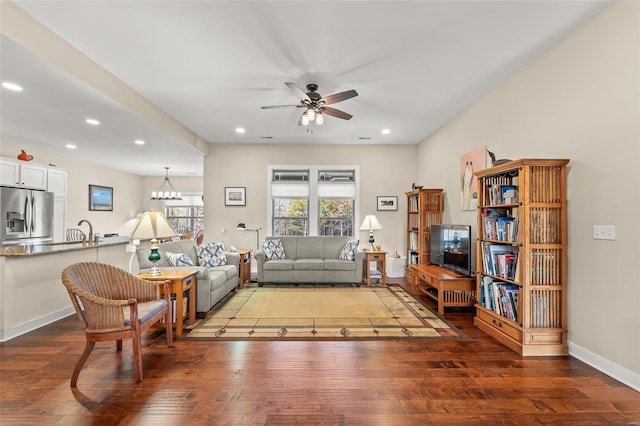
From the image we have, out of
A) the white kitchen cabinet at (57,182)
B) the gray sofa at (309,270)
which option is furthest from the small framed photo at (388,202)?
the white kitchen cabinet at (57,182)

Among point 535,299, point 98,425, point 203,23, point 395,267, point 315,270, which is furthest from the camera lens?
point 395,267

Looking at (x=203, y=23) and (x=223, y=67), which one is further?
(x=223, y=67)

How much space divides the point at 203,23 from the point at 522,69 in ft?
10.9

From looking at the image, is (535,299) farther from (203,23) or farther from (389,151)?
(389,151)

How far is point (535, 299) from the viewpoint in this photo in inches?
107

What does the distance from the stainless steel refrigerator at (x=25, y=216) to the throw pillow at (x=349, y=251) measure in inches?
236

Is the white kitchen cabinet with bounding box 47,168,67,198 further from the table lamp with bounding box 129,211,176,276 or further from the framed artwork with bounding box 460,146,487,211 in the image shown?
the framed artwork with bounding box 460,146,487,211

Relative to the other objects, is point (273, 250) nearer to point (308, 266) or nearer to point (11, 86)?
point (308, 266)

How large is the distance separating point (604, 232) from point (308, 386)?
268 cm

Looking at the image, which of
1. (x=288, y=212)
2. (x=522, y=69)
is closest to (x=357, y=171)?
(x=288, y=212)

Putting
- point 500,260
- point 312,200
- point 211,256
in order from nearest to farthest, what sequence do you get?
1. point 500,260
2. point 211,256
3. point 312,200

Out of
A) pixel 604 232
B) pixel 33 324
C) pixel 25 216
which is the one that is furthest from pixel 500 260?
pixel 25 216

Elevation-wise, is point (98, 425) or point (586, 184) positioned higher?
point (586, 184)

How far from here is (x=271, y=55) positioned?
293 cm
